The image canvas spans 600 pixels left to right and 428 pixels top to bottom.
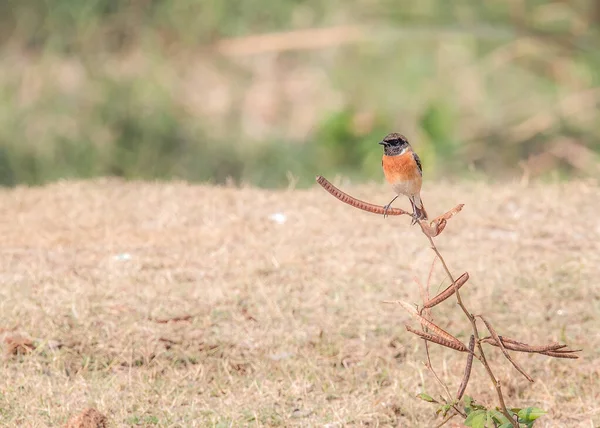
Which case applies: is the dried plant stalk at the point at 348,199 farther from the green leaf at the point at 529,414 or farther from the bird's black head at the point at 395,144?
the green leaf at the point at 529,414

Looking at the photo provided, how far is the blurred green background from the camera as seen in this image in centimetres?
787

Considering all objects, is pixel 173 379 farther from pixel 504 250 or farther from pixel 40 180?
pixel 40 180

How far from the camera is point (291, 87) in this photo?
31.1 ft

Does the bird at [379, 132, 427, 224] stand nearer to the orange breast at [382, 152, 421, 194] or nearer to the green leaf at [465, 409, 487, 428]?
the orange breast at [382, 152, 421, 194]

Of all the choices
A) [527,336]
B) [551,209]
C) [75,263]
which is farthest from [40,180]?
[527,336]

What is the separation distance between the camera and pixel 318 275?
4.52m

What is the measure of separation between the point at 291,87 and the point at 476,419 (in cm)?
682

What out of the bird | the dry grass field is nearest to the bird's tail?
the bird

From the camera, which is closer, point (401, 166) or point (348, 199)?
point (348, 199)

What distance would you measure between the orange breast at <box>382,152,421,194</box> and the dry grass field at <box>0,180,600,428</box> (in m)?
0.97

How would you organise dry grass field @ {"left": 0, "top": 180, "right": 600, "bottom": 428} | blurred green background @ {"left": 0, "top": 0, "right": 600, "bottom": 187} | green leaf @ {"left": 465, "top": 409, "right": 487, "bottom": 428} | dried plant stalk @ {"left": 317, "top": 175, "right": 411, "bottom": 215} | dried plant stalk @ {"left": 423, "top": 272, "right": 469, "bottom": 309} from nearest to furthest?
dried plant stalk @ {"left": 317, "top": 175, "right": 411, "bottom": 215} < dried plant stalk @ {"left": 423, "top": 272, "right": 469, "bottom": 309} < green leaf @ {"left": 465, "top": 409, "right": 487, "bottom": 428} < dry grass field @ {"left": 0, "top": 180, "right": 600, "bottom": 428} < blurred green background @ {"left": 0, "top": 0, "right": 600, "bottom": 187}

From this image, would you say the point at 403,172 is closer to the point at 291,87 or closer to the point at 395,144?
the point at 395,144

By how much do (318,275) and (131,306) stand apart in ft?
2.66

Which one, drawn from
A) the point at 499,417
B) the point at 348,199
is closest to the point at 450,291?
the point at 348,199
